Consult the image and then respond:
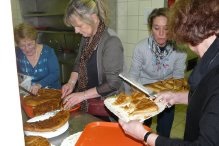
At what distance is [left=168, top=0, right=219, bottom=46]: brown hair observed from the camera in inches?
33.4

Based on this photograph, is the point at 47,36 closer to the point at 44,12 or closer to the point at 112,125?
the point at 44,12

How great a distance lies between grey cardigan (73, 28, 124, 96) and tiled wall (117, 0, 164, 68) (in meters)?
1.42

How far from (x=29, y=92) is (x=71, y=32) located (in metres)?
1.96

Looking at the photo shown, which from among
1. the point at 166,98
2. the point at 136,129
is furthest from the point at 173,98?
the point at 136,129

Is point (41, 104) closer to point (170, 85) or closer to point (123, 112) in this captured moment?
point (123, 112)

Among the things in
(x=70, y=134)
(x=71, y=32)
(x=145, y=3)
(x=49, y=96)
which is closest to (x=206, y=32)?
(x=70, y=134)

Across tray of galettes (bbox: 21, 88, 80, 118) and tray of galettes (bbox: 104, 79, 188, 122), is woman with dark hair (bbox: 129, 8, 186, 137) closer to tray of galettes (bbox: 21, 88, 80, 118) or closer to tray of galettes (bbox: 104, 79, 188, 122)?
tray of galettes (bbox: 104, 79, 188, 122)

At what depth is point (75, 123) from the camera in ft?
4.62

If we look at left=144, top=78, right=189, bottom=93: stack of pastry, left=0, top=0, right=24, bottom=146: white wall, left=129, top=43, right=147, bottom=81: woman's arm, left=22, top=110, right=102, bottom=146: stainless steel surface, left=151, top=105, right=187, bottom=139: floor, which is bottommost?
left=151, top=105, right=187, bottom=139: floor

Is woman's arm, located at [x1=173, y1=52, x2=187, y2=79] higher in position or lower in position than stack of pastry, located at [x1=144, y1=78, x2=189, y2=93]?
higher

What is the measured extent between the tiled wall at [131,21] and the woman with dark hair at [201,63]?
6.50ft

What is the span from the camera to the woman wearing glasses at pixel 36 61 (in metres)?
2.06

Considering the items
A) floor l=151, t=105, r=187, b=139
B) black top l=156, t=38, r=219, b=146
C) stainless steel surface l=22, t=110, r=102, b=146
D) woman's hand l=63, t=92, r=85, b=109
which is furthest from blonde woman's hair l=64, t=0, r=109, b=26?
A: floor l=151, t=105, r=187, b=139

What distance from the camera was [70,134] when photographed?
1.29 metres
